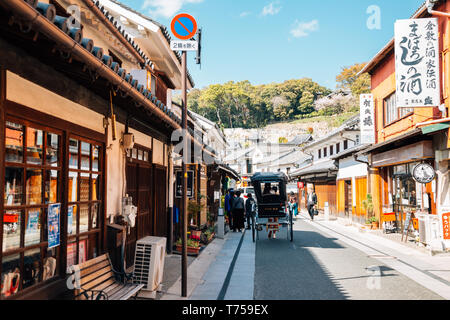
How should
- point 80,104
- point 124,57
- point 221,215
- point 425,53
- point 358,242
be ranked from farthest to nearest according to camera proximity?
point 221,215 → point 358,242 → point 425,53 → point 124,57 → point 80,104

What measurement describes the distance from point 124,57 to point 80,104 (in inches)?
189

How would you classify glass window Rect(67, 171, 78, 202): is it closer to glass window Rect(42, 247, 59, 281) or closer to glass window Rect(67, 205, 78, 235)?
glass window Rect(67, 205, 78, 235)

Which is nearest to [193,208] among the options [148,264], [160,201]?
[160,201]

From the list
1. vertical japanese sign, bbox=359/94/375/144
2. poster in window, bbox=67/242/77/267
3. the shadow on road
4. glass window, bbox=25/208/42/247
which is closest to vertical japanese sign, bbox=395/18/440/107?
the shadow on road

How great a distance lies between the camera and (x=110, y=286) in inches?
234

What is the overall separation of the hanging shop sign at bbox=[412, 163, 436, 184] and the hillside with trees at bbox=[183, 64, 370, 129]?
7284 centimetres

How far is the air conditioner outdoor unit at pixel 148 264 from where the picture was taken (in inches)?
264

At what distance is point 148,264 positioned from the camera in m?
6.77

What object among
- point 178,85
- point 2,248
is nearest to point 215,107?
point 178,85

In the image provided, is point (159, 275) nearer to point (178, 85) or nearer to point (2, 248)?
point (2, 248)

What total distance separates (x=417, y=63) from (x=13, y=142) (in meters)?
12.6

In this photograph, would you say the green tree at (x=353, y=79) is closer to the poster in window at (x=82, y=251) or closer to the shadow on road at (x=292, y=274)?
the shadow on road at (x=292, y=274)

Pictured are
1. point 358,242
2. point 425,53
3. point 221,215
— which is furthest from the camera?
point 221,215

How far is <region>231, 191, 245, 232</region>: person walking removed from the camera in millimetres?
18656
